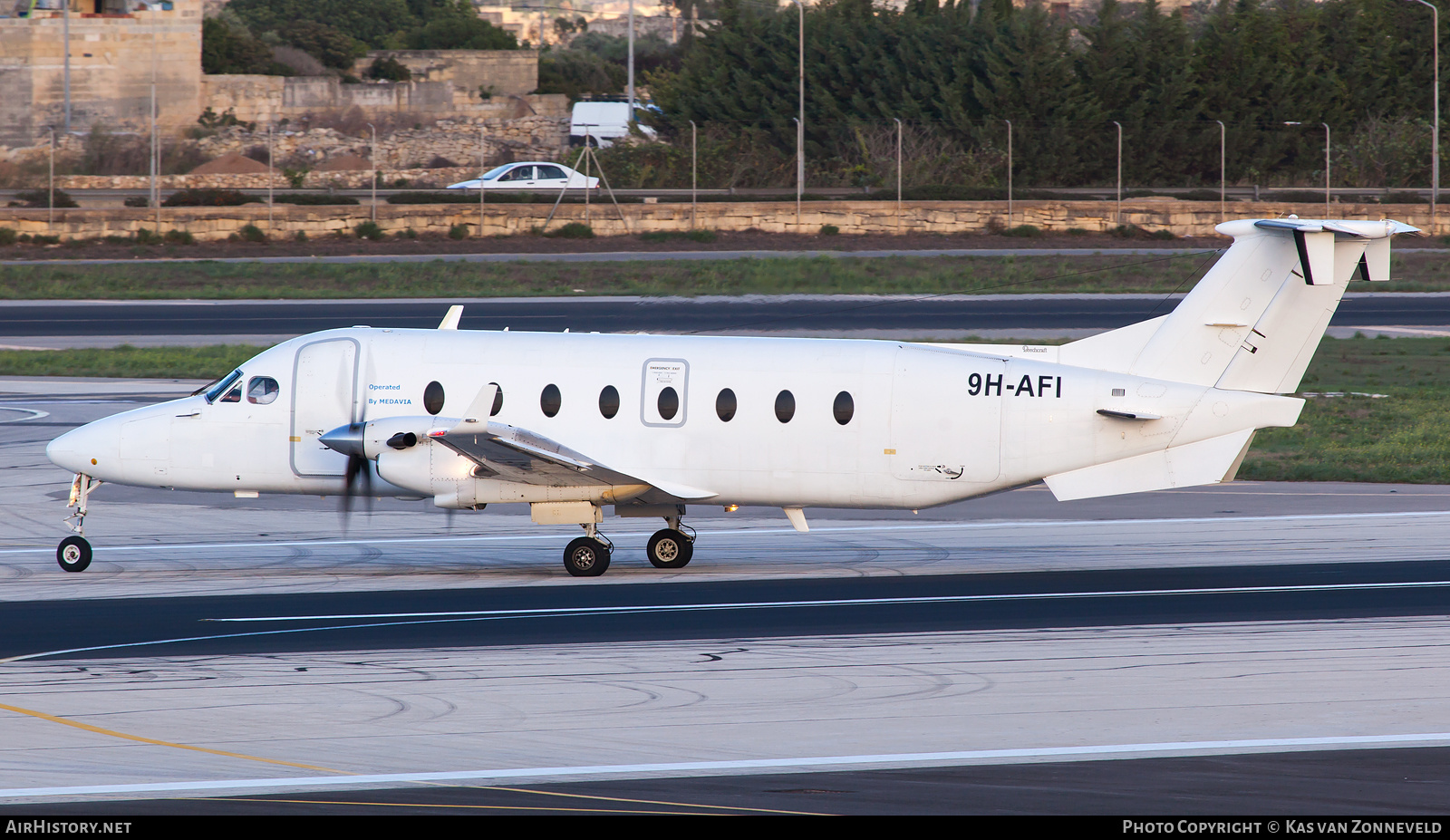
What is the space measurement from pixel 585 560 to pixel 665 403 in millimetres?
2137

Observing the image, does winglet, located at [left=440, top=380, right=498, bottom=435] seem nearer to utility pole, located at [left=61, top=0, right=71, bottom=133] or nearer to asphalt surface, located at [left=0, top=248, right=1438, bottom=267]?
asphalt surface, located at [left=0, top=248, right=1438, bottom=267]

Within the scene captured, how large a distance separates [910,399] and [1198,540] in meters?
5.14

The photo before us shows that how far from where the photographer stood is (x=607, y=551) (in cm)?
1778

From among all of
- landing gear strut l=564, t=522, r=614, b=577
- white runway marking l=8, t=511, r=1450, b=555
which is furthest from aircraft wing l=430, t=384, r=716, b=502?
white runway marking l=8, t=511, r=1450, b=555

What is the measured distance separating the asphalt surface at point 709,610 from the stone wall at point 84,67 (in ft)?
263

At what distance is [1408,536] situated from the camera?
64.4 feet

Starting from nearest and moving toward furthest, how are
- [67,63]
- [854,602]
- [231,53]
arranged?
[854,602], [67,63], [231,53]

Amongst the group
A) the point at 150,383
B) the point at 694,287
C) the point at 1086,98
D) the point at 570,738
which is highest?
the point at 1086,98

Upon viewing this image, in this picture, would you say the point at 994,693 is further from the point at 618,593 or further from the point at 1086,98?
the point at 1086,98

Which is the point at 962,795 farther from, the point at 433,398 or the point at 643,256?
the point at 643,256

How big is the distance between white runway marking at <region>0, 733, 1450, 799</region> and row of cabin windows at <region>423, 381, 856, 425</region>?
7.46m

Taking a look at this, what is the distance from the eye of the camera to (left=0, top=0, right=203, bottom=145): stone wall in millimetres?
87375

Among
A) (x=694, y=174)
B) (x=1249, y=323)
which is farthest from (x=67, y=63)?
A: (x=1249, y=323)
